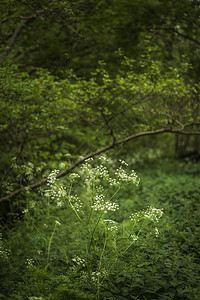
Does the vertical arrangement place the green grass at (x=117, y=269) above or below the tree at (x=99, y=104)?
below

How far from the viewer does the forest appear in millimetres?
3760

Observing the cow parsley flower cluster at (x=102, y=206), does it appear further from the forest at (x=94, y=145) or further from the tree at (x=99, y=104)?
the tree at (x=99, y=104)

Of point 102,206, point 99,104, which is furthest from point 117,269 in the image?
point 99,104

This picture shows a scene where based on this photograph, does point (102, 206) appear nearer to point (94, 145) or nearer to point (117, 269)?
point (117, 269)

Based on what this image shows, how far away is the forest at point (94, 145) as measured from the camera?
3.76m

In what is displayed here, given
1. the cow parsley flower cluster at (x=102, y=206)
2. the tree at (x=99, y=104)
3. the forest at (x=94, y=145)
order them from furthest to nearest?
the tree at (x=99, y=104) < the forest at (x=94, y=145) < the cow parsley flower cluster at (x=102, y=206)

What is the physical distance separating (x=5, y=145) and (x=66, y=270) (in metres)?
5.05

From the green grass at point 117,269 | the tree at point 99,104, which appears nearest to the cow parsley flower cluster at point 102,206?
the green grass at point 117,269

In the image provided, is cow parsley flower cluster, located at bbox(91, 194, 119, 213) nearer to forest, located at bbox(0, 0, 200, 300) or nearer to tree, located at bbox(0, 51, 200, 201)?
forest, located at bbox(0, 0, 200, 300)

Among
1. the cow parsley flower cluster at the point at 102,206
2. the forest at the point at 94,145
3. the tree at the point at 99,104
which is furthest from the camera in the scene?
the tree at the point at 99,104

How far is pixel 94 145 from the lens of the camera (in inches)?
300

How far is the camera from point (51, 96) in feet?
23.2

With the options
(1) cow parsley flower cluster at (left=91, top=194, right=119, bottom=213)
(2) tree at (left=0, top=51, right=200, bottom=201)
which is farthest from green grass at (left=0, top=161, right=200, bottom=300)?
(2) tree at (left=0, top=51, right=200, bottom=201)

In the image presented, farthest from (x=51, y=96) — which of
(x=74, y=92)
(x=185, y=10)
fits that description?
(x=185, y=10)
